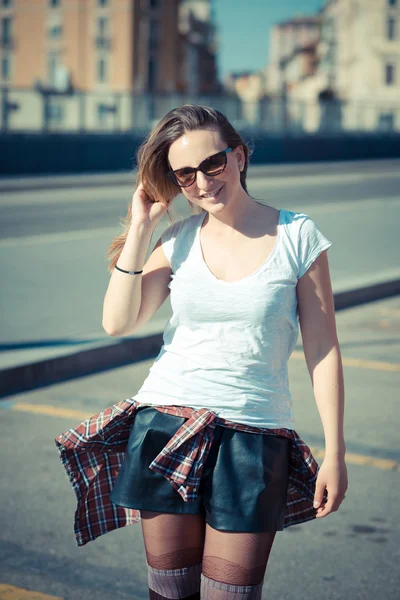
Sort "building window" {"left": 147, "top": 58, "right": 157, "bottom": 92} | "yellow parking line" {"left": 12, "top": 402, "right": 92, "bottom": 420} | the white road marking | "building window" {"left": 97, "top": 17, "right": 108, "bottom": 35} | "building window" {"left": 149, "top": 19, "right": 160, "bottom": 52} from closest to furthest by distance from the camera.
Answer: "yellow parking line" {"left": 12, "top": 402, "right": 92, "bottom": 420}, the white road marking, "building window" {"left": 97, "top": 17, "right": 108, "bottom": 35}, "building window" {"left": 149, "top": 19, "right": 160, "bottom": 52}, "building window" {"left": 147, "top": 58, "right": 157, "bottom": 92}

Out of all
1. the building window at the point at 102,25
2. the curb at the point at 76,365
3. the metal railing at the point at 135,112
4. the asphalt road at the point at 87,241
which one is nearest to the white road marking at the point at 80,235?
the asphalt road at the point at 87,241

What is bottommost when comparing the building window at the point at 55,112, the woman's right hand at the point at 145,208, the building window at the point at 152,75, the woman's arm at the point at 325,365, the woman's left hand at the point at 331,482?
the woman's left hand at the point at 331,482

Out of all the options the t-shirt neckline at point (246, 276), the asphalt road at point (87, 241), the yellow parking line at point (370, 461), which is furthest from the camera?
the asphalt road at point (87, 241)

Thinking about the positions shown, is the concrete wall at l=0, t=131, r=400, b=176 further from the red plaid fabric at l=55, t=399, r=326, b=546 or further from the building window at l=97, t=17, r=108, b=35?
the building window at l=97, t=17, r=108, b=35

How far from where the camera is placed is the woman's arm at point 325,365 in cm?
250

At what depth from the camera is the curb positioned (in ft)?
22.0

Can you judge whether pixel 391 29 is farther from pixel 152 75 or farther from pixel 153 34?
pixel 152 75

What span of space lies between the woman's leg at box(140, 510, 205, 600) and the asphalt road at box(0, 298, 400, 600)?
4.28 feet

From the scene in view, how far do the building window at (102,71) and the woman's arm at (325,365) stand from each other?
3395 inches

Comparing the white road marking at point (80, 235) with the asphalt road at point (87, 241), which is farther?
the white road marking at point (80, 235)

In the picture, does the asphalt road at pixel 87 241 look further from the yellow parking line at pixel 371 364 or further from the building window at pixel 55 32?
the building window at pixel 55 32

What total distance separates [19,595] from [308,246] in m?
1.97

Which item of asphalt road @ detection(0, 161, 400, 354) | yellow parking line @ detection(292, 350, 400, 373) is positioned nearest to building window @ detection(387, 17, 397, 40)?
asphalt road @ detection(0, 161, 400, 354)

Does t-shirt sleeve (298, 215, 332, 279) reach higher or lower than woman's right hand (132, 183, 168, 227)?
lower
